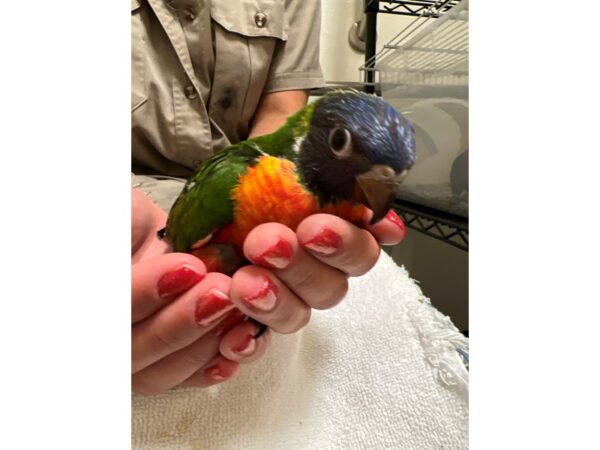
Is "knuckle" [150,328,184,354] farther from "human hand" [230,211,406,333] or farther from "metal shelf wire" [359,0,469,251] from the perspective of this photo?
"metal shelf wire" [359,0,469,251]

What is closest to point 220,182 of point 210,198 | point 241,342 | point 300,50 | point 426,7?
point 210,198

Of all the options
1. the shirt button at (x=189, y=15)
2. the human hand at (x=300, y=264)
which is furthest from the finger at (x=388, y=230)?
the shirt button at (x=189, y=15)

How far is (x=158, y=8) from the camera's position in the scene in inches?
13.4

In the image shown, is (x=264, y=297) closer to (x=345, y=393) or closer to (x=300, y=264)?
(x=300, y=264)

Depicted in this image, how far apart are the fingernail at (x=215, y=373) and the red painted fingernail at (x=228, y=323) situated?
1.5 inches

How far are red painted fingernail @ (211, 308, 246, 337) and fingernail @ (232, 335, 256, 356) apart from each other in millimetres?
13

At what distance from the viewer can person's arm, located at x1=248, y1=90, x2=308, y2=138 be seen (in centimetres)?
40

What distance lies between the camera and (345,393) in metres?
0.41

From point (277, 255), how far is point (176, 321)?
7 centimetres

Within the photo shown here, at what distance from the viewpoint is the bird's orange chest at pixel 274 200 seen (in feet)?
0.83

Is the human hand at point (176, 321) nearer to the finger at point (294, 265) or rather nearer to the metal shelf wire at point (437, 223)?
the finger at point (294, 265)

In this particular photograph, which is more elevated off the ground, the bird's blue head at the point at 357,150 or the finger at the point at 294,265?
the bird's blue head at the point at 357,150

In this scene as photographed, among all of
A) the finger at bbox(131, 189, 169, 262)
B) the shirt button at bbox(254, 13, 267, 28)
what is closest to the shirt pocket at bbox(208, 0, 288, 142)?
the shirt button at bbox(254, 13, 267, 28)
